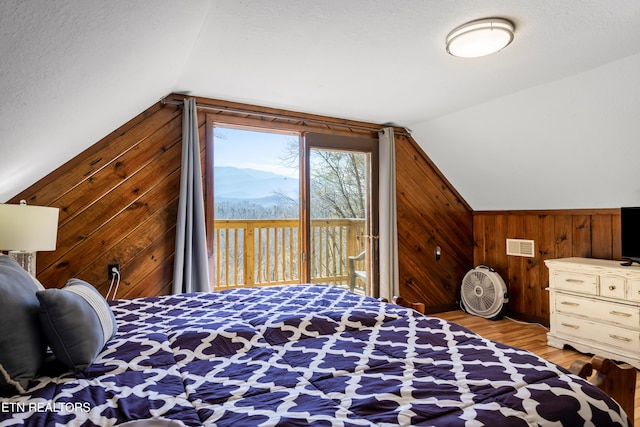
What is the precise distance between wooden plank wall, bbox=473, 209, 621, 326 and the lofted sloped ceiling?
0.15 meters

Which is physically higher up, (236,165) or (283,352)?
(236,165)

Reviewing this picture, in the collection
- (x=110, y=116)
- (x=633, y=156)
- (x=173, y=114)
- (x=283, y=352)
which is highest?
(x=173, y=114)

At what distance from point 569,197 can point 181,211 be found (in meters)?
3.67

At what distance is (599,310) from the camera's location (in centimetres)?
312

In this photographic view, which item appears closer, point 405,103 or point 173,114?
point 173,114

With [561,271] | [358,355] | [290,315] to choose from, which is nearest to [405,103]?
[561,271]

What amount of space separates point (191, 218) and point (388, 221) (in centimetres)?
208

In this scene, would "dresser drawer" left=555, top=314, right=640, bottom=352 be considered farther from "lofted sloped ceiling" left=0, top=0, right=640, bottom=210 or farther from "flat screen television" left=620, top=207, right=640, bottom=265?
"lofted sloped ceiling" left=0, top=0, right=640, bottom=210

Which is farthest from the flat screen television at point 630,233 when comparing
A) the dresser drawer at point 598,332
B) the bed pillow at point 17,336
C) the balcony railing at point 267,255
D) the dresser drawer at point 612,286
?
the bed pillow at point 17,336

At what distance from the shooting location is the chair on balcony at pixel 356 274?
14.0 feet

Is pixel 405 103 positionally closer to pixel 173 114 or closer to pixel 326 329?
pixel 173 114

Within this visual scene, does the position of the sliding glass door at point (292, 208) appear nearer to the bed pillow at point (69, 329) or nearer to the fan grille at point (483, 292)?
the fan grille at point (483, 292)

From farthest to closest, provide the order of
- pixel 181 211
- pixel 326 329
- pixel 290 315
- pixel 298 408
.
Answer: pixel 181 211 < pixel 290 315 < pixel 326 329 < pixel 298 408

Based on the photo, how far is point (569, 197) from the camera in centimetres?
372
